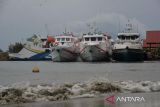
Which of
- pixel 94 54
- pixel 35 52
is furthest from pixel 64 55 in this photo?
pixel 35 52

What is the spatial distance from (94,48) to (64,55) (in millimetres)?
10986

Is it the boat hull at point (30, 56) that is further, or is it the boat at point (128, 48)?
the boat hull at point (30, 56)

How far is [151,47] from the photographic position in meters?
134

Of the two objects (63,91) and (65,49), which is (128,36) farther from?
(63,91)

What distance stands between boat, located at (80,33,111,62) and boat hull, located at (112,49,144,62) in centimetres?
307

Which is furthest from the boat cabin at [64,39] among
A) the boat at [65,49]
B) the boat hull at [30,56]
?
the boat hull at [30,56]

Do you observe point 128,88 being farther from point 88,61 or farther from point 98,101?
point 88,61

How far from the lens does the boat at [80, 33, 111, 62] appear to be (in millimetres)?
109194

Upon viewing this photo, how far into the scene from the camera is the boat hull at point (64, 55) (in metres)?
117

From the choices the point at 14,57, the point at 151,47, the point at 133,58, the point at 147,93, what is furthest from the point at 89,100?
the point at 14,57

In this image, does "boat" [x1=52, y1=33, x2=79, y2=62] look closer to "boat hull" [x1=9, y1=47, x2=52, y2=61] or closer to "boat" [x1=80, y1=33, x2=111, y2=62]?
"boat" [x1=80, y1=33, x2=111, y2=62]

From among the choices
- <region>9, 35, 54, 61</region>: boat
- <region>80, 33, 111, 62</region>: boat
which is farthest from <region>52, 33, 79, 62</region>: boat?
<region>9, 35, 54, 61</region>: boat

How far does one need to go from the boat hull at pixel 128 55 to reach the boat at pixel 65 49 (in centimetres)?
1332

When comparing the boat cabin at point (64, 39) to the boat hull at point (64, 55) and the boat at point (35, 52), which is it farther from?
the boat at point (35, 52)
